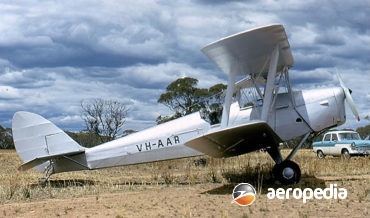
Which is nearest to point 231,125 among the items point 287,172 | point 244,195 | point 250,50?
point 287,172

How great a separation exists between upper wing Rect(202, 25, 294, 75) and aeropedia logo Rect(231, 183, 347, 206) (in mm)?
3139

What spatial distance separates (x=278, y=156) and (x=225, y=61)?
276 centimetres

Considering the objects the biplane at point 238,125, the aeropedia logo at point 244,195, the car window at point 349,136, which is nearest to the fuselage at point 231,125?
the biplane at point 238,125

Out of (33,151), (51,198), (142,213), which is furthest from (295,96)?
(33,151)

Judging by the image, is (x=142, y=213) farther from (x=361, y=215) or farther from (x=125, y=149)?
(x=125, y=149)

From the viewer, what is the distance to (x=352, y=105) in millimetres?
10781

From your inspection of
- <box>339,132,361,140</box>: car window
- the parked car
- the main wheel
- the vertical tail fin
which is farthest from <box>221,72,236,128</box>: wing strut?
<box>339,132,361,140</box>: car window

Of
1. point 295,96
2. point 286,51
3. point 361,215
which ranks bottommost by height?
point 361,215

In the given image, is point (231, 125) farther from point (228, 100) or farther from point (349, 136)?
point (349, 136)

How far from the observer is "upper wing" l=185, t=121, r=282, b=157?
9116 millimetres

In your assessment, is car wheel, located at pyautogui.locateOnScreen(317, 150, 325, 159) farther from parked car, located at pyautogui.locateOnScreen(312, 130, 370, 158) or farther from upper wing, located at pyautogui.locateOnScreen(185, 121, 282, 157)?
→ upper wing, located at pyautogui.locateOnScreen(185, 121, 282, 157)

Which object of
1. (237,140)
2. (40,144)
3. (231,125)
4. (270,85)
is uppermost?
(270,85)

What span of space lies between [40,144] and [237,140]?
5.88 meters

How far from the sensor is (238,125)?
29.2ft
